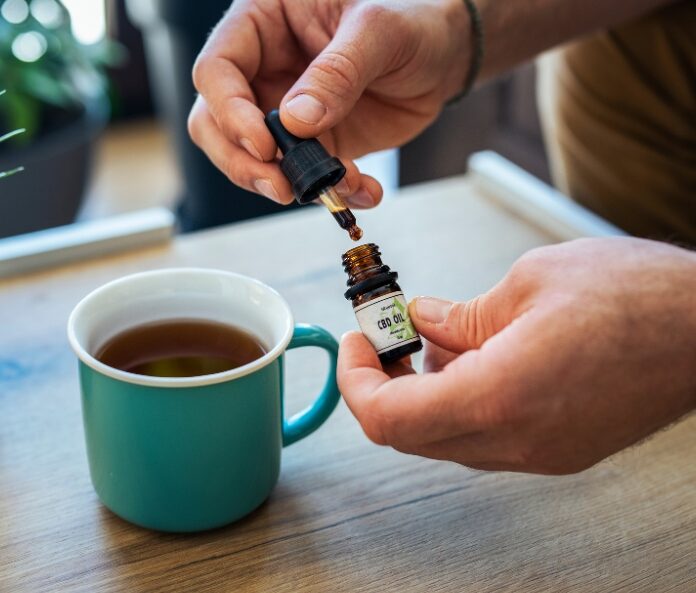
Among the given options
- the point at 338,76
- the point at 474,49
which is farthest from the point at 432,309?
the point at 474,49

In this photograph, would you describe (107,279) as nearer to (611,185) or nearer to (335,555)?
(335,555)

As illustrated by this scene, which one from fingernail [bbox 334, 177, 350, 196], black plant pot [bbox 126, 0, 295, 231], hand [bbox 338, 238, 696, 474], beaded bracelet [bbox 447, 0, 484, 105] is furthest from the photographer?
black plant pot [bbox 126, 0, 295, 231]

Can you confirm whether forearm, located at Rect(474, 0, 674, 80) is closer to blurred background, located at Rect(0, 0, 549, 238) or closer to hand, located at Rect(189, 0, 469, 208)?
hand, located at Rect(189, 0, 469, 208)

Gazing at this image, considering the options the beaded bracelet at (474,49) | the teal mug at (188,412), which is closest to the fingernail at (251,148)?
the teal mug at (188,412)

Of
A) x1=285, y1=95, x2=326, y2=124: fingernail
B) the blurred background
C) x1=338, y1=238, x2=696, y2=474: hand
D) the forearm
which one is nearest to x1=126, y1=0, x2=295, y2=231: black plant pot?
the blurred background

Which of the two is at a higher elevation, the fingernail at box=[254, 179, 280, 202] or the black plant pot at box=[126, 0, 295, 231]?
the fingernail at box=[254, 179, 280, 202]

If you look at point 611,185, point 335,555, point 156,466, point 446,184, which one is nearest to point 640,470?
point 335,555

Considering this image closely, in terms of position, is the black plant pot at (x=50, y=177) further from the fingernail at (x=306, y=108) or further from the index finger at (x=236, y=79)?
the fingernail at (x=306, y=108)
